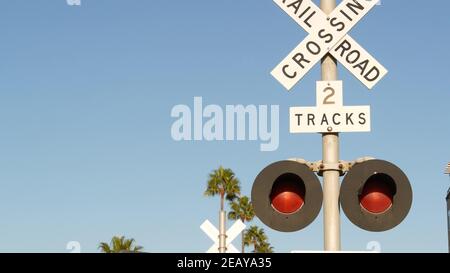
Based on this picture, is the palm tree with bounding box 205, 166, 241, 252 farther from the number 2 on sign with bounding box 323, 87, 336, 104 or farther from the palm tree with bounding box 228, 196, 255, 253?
the number 2 on sign with bounding box 323, 87, 336, 104

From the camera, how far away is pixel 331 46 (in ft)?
22.6

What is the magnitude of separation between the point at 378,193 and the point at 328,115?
936mm

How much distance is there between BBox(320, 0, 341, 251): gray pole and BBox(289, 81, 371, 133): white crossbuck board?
0.07m

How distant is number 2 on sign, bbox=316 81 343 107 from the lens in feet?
22.5

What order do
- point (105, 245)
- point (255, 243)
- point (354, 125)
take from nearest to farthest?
1. point (354, 125)
2. point (105, 245)
3. point (255, 243)

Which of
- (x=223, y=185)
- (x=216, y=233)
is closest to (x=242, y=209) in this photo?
(x=223, y=185)

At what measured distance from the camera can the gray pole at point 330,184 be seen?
6.63 m

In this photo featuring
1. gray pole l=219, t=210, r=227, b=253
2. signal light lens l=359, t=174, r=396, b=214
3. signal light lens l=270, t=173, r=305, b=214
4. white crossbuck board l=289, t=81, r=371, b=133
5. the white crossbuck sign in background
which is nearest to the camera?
signal light lens l=359, t=174, r=396, b=214

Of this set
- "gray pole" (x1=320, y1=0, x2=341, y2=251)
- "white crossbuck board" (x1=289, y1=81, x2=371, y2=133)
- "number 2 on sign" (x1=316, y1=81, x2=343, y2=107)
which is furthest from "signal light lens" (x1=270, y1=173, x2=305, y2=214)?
"number 2 on sign" (x1=316, y1=81, x2=343, y2=107)

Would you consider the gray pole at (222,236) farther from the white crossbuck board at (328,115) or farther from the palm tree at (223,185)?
the palm tree at (223,185)
